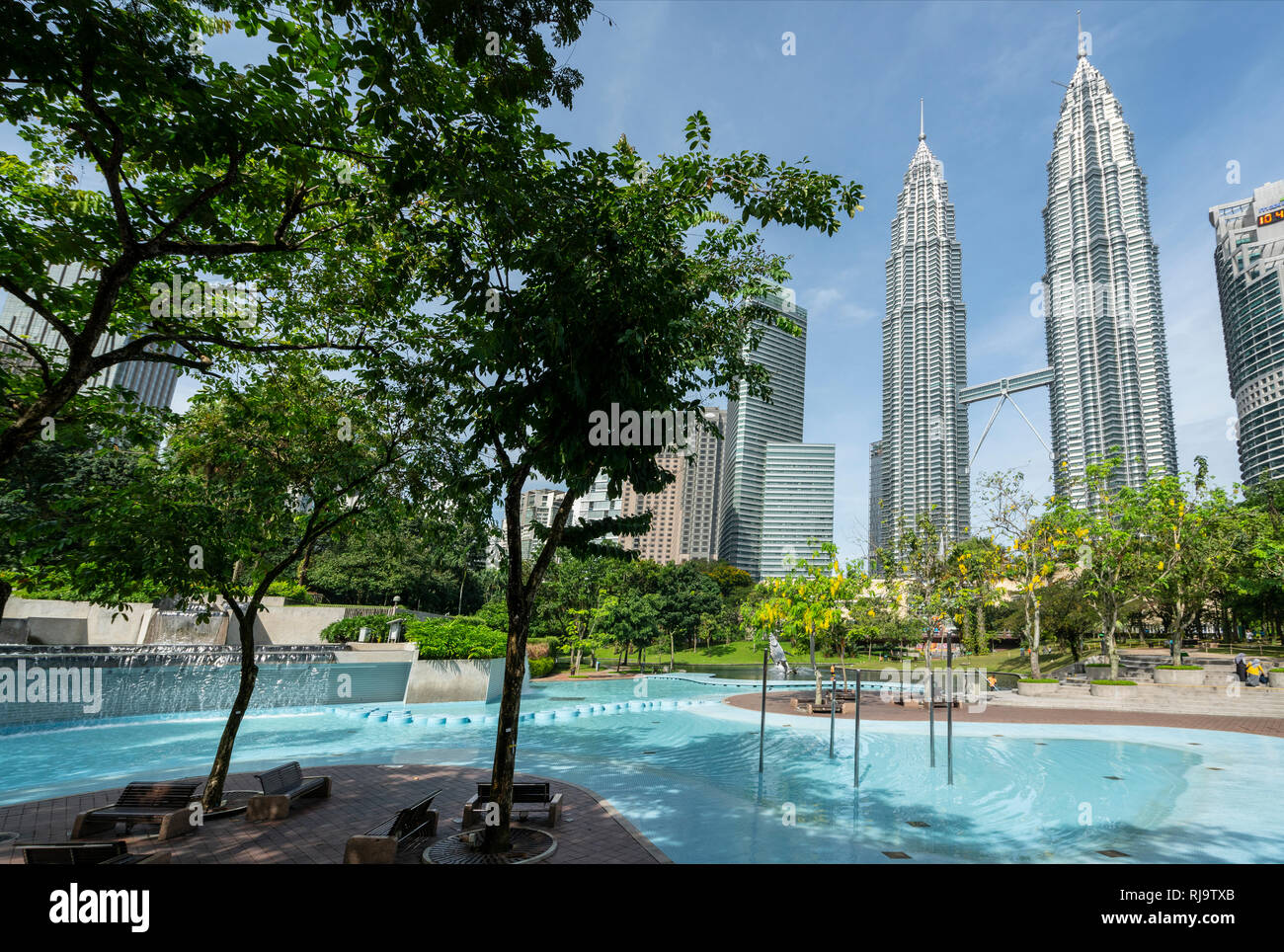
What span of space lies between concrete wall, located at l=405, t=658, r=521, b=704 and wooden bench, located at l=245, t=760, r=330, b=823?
14.3 metres

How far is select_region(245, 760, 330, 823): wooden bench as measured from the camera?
377 inches

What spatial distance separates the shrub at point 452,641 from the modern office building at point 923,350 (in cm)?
13353

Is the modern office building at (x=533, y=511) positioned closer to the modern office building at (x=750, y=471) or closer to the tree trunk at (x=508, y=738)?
the tree trunk at (x=508, y=738)

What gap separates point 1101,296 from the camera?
125 m

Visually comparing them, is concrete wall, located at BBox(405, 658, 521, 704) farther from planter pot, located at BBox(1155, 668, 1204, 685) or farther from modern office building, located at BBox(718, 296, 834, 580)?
modern office building, located at BBox(718, 296, 834, 580)

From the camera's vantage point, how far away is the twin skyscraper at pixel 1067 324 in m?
114

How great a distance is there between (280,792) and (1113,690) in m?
31.2

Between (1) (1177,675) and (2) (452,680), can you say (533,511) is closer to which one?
(2) (452,680)

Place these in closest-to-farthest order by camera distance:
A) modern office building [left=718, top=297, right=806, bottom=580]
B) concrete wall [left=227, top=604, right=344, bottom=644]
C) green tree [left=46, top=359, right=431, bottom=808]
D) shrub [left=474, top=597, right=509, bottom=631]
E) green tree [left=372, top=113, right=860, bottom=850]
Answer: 1. green tree [left=372, top=113, right=860, bottom=850]
2. green tree [left=46, top=359, right=431, bottom=808]
3. concrete wall [left=227, top=604, right=344, bottom=644]
4. shrub [left=474, top=597, right=509, bottom=631]
5. modern office building [left=718, top=297, right=806, bottom=580]

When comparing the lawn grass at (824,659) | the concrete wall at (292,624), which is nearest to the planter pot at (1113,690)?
the lawn grass at (824,659)

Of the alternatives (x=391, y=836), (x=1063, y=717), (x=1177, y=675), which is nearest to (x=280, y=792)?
(x=391, y=836)

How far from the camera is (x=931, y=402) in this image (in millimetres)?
159000

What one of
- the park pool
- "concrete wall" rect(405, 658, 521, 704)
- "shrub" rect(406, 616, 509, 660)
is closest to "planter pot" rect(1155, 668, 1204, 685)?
the park pool
